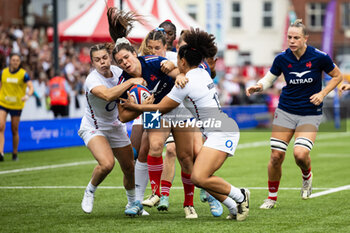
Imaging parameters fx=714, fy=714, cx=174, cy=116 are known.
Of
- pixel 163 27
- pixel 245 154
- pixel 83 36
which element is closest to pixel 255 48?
pixel 83 36

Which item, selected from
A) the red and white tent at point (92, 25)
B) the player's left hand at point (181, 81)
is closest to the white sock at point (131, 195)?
the player's left hand at point (181, 81)

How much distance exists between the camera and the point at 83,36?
22297 mm

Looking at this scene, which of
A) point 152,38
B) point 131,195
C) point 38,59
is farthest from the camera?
point 38,59

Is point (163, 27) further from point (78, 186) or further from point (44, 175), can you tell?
point (44, 175)

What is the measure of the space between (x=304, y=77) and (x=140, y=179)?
240 cm

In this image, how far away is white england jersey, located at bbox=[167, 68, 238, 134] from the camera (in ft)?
24.6

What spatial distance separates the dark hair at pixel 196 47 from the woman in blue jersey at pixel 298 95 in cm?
141

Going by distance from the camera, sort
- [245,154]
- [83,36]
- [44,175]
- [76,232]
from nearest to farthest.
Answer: [76,232]
[44,175]
[245,154]
[83,36]

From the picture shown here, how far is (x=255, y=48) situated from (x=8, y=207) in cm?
4837

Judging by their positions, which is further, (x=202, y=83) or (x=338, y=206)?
(x=338, y=206)

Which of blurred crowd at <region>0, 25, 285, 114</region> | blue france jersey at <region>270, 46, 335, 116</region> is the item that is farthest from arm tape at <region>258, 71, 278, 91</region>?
blurred crowd at <region>0, 25, 285, 114</region>

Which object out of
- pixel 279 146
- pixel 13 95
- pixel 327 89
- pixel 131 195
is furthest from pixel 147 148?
pixel 13 95

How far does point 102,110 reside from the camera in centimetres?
820

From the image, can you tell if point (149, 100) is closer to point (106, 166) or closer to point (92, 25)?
point (106, 166)
